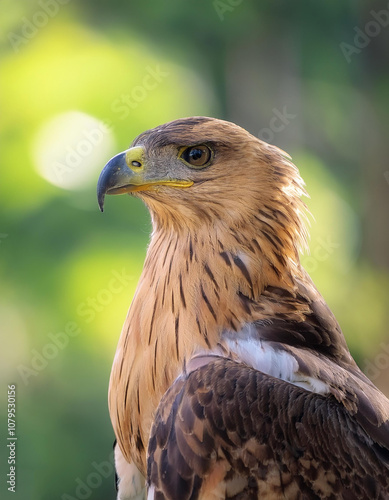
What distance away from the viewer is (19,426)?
6293 mm

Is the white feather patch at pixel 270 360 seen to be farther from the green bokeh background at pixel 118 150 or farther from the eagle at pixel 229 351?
the green bokeh background at pixel 118 150

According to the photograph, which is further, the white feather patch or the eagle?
the white feather patch

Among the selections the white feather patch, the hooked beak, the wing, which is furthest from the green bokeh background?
the wing

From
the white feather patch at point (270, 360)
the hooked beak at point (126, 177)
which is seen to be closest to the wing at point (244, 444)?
the white feather patch at point (270, 360)

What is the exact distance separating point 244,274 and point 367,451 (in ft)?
2.42

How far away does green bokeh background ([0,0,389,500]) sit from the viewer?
20.8 ft

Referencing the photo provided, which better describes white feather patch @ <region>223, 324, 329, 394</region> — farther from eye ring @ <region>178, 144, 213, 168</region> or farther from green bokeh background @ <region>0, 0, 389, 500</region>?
green bokeh background @ <region>0, 0, 389, 500</region>

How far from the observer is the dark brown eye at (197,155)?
2.68m

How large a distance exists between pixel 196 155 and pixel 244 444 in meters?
1.08

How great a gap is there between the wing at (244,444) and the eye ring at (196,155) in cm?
80

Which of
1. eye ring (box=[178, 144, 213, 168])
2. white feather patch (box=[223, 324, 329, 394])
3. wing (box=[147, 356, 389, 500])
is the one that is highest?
eye ring (box=[178, 144, 213, 168])

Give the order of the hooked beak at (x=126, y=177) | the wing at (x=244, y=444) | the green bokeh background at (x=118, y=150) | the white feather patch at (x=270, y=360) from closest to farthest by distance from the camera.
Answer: the wing at (x=244, y=444) < the white feather patch at (x=270, y=360) < the hooked beak at (x=126, y=177) < the green bokeh background at (x=118, y=150)

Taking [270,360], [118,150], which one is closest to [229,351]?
[270,360]

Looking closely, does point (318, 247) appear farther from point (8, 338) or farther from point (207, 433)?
point (207, 433)
